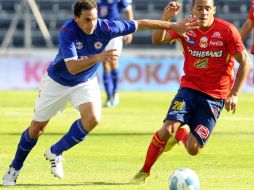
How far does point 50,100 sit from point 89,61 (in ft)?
3.18

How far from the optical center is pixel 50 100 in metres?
8.95

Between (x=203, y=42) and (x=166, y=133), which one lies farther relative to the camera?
(x=203, y=42)

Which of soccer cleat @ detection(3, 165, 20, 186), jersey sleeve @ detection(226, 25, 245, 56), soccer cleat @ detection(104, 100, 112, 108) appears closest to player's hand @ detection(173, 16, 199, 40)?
jersey sleeve @ detection(226, 25, 245, 56)

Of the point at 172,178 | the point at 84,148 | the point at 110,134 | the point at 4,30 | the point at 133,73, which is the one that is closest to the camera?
the point at 172,178

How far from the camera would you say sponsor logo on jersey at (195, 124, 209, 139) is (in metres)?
9.23

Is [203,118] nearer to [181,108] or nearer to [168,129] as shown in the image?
[181,108]

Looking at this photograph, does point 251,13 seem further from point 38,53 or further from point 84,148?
point 38,53

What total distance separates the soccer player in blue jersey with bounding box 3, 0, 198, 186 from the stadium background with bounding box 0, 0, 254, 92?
13.7 m

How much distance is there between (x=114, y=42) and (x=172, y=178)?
958 centimetres

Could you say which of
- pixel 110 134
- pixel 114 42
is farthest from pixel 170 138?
pixel 114 42

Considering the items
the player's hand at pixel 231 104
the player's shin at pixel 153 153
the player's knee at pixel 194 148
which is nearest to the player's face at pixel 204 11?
the player's hand at pixel 231 104

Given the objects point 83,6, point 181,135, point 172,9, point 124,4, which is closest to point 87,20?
point 83,6

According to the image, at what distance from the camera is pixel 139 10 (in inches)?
1077

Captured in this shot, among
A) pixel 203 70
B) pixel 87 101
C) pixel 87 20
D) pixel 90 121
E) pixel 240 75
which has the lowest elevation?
pixel 90 121
